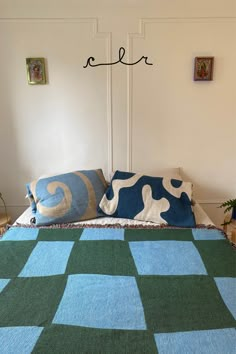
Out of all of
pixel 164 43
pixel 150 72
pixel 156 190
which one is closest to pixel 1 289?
pixel 156 190

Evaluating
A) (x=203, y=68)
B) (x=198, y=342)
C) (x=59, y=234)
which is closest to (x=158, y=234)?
(x=59, y=234)

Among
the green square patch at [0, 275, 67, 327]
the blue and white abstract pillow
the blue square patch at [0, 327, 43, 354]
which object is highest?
the blue and white abstract pillow

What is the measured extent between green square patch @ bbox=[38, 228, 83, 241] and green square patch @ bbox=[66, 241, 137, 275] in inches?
3.7

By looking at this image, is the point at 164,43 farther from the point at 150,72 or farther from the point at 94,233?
the point at 94,233

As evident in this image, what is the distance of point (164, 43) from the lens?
227 cm

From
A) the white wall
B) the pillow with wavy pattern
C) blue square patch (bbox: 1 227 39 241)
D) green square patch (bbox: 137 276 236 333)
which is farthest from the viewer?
the white wall

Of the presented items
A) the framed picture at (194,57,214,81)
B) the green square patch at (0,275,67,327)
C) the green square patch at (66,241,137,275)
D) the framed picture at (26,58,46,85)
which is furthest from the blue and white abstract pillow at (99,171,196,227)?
the framed picture at (26,58,46,85)

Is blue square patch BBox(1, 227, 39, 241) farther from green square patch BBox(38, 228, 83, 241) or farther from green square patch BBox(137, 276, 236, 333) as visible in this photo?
green square patch BBox(137, 276, 236, 333)

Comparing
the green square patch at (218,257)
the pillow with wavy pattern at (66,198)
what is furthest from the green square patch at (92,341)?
the pillow with wavy pattern at (66,198)

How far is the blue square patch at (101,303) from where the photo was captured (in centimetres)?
104

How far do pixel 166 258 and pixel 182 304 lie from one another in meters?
0.35

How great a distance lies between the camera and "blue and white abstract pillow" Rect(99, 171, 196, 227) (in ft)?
6.30

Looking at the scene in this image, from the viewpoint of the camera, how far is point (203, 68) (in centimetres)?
230

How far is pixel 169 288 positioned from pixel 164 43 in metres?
1.88
